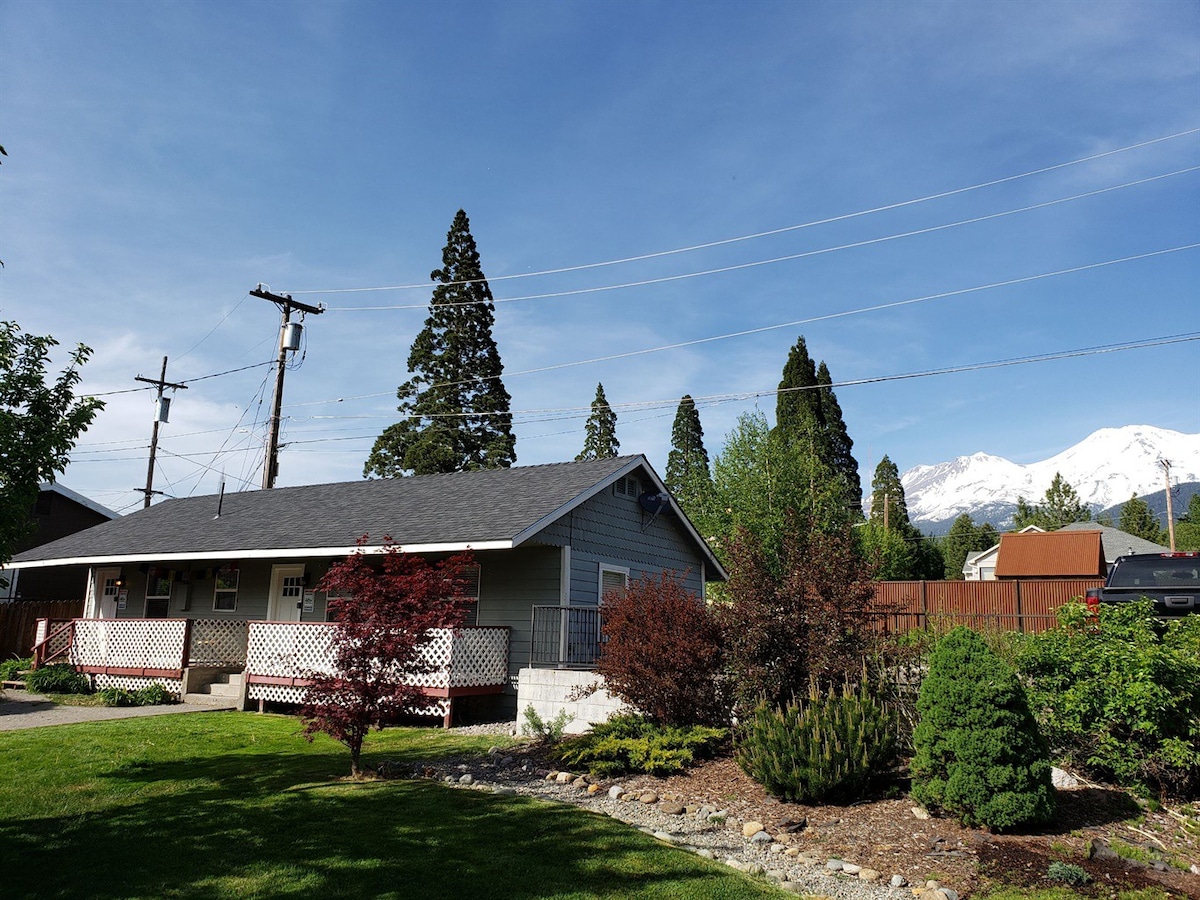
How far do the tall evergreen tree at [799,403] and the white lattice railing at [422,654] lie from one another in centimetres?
3310

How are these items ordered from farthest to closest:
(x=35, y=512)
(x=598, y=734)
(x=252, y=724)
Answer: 1. (x=35, y=512)
2. (x=252, y=724)
3. (x=598, y=734)

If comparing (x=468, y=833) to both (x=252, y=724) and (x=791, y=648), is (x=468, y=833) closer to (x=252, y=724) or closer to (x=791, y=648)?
(x=791, y=648)

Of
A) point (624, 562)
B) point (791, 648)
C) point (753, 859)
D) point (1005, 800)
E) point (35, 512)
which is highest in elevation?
point (35, 512)

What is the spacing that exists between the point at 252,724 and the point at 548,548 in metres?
5.99

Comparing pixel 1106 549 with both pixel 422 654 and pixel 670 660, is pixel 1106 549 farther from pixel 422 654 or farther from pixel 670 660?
pixel 670 660

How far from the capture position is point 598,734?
11.4m

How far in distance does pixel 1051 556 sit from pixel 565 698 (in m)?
30.4

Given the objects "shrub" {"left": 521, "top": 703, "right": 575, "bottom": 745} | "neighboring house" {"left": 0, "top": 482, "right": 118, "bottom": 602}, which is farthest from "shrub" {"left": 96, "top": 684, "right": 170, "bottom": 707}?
"neighboring house" {"left": 0, "top": 482, "right": 118, "bottom": 602}

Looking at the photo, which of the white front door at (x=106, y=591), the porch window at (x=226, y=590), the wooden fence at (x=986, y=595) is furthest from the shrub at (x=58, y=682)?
the wooden fence at (x=986, y=595)

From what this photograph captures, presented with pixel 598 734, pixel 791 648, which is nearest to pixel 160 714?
pixel 598 734

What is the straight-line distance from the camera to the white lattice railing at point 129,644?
63.1 feet

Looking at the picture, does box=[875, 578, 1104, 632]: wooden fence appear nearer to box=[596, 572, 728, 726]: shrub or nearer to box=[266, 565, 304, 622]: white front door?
box=[266, 565, 304, 622]: white front door

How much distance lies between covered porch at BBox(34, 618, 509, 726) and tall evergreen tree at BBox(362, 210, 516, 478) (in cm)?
2034

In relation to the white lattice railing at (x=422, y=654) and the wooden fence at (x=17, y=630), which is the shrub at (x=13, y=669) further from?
the white lattice railing at (x=422, y=654)
